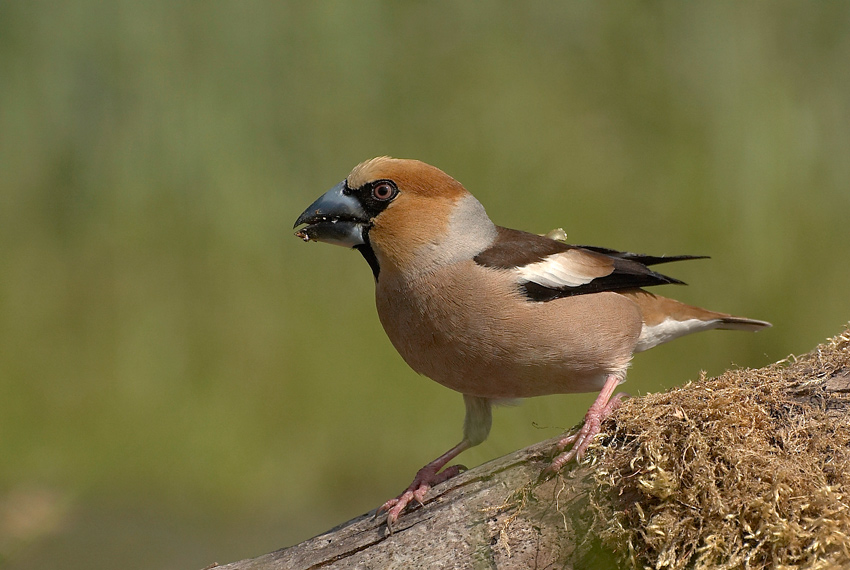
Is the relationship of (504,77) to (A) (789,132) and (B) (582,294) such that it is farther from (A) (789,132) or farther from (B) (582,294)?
(B) (582,294)

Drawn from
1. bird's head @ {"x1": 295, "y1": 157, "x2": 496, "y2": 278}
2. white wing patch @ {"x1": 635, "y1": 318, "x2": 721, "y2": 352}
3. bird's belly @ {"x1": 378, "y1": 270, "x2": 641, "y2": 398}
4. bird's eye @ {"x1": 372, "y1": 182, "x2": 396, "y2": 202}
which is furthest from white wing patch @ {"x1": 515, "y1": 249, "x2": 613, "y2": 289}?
bird's eye @ {"x1": 372, "y1": 182, "x2": 396, "y2": 202}

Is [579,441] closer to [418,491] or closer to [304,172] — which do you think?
[418,491]

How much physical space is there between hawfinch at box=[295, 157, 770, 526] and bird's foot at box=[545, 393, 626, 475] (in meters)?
0.15

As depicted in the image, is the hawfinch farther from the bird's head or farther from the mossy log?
the mossy log

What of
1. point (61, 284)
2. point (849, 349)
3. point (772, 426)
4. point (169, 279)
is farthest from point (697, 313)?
point (61, 284)

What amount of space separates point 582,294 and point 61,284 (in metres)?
3.82

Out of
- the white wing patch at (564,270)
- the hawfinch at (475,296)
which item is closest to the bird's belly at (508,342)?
the hawfinch at (475,296)

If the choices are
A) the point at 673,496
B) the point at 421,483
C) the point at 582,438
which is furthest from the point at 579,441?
the point at 421,483

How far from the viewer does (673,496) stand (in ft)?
6.06

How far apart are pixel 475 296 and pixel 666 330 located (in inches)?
41.9

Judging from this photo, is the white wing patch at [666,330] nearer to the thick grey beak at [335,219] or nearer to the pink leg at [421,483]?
the pink leg at [421,483]

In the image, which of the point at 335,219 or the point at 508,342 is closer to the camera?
the point at 508,342

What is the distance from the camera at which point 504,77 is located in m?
4.93

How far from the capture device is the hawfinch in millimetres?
2594
